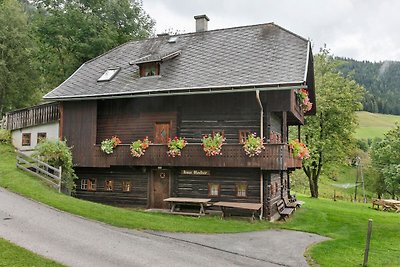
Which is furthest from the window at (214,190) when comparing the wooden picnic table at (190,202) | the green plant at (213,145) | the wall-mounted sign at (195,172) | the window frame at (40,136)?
the window frame at (40,136)

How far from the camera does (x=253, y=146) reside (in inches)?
780

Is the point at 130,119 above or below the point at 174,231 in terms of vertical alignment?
above

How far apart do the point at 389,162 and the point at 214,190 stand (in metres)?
44.2

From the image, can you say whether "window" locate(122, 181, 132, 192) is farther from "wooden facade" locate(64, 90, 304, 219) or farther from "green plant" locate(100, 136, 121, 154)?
"green plant" locate(100, 136, 121, 154)

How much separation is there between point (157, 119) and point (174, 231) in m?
8.64

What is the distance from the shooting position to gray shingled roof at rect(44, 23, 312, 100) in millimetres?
20797

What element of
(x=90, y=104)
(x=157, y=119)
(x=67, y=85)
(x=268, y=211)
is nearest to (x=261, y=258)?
(x=268, y=211)

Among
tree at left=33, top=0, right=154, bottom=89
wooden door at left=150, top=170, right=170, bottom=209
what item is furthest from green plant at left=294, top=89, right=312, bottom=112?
tree at left=33, top=0, right=154, bottom=89

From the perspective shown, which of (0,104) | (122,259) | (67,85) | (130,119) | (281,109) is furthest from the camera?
(0,104)

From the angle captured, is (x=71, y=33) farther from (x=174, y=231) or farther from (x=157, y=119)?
(x=174, y=231)

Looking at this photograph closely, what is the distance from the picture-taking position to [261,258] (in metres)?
13.4

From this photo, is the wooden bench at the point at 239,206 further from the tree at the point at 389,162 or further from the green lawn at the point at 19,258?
the tree at the point at 389,162

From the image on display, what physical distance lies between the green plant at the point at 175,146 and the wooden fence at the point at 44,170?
6.16 metres

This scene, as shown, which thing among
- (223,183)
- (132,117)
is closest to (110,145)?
(132,117)
